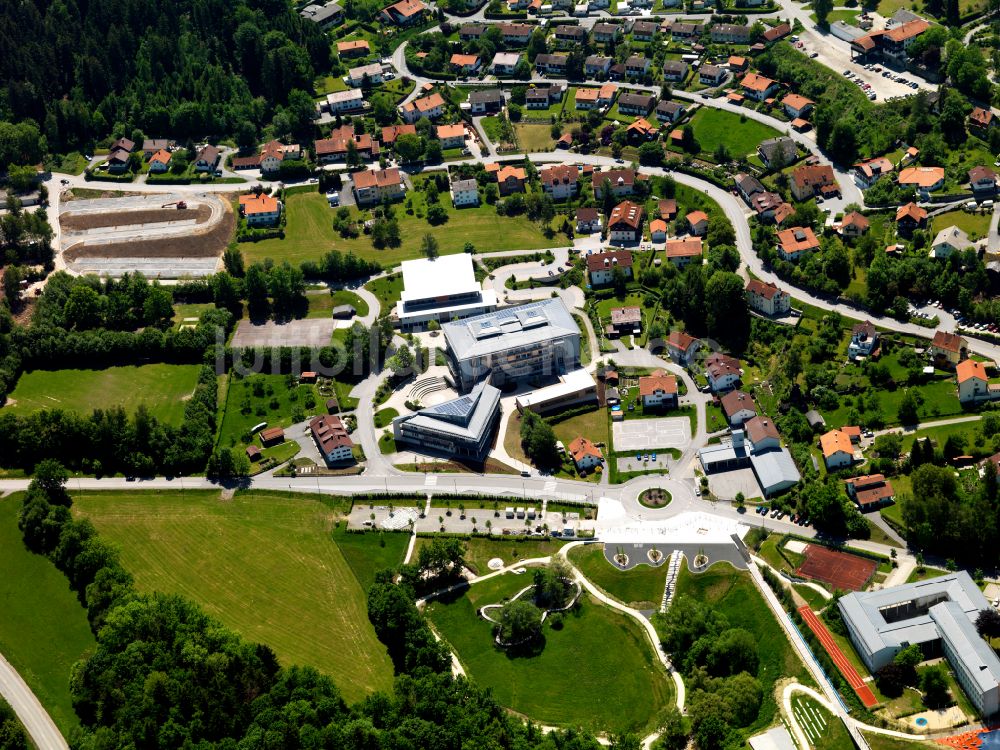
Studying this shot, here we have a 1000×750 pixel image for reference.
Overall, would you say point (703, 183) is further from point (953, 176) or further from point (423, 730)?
point (423, 730)

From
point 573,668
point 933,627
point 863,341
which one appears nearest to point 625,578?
point 573,668

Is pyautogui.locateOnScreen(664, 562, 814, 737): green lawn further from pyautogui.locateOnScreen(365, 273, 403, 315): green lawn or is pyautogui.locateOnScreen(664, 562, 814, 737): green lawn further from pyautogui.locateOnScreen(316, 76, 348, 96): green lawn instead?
pyautogui.locateOnScreen(316, 76, 348, 96): green lawn

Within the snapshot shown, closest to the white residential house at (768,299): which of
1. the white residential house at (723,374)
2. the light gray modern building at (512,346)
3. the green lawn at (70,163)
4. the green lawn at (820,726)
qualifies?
the white residential house at (723,374)

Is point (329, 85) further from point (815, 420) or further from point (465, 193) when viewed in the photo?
point (815, 420)

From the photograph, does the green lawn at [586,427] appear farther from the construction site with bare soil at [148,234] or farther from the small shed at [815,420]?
the construction site with bare soil at [148,234]

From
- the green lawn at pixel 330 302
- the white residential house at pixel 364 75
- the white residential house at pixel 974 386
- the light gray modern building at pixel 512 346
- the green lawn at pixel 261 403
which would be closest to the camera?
the white residential house at pixel 974 386

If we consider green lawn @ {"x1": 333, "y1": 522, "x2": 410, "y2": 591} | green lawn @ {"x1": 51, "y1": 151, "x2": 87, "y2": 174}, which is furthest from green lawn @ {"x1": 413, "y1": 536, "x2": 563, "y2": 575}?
green lawn @ {"x1": 51, "y1": 151, "x2": 87, "y2": 174}
